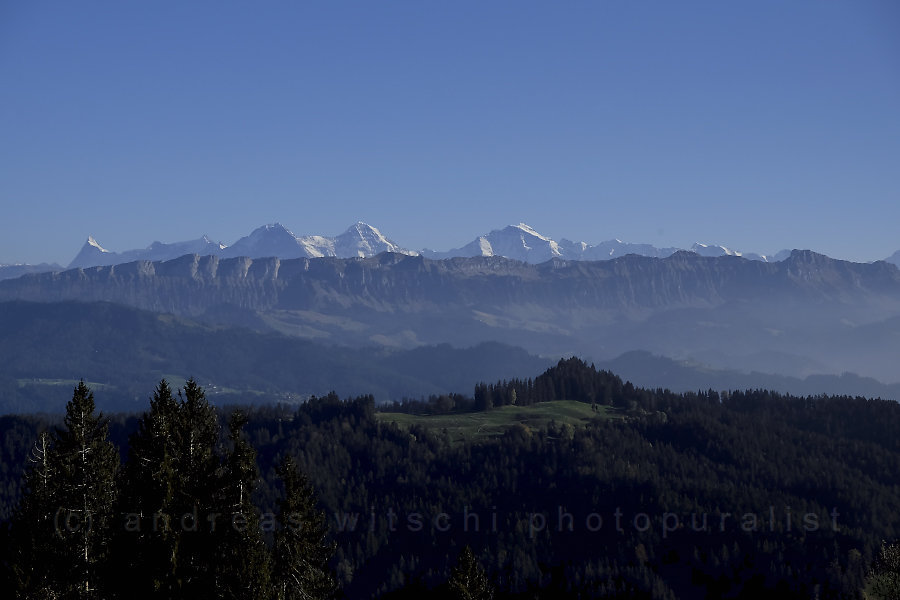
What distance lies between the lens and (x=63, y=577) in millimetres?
54500

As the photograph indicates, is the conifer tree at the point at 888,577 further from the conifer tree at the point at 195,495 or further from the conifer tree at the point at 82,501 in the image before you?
the conifer tree at the point at 82,501

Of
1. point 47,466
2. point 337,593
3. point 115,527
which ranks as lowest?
point 337,593

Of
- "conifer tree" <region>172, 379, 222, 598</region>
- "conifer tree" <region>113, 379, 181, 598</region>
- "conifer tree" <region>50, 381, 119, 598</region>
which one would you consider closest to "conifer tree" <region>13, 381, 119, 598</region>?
"conifer tree" <region>50, 381, 119, 598</region>

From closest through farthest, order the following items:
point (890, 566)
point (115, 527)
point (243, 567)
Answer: point (243, 567), point (115, 527), point (890, 566)

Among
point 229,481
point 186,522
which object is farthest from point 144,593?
point 229,481

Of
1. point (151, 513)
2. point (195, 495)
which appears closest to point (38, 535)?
point (151, 513)

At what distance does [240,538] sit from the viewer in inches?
2036

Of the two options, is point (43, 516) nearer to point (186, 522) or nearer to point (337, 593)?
point (186, 522)

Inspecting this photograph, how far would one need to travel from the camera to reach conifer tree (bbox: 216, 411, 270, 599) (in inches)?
1986

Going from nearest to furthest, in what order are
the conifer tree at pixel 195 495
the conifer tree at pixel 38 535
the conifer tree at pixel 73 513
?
the conifer tree at pixel 195 495
the conifer tree at pixel 38 535
the conifer tree at pixel 73 513

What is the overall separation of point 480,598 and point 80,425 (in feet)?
106

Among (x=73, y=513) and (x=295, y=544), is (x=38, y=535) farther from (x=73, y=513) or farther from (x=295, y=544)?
(x=295, y=544)

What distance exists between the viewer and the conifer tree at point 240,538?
165 feet

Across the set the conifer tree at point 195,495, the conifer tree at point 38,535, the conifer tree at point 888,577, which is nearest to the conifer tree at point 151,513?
the conifer tree at point 195,495
